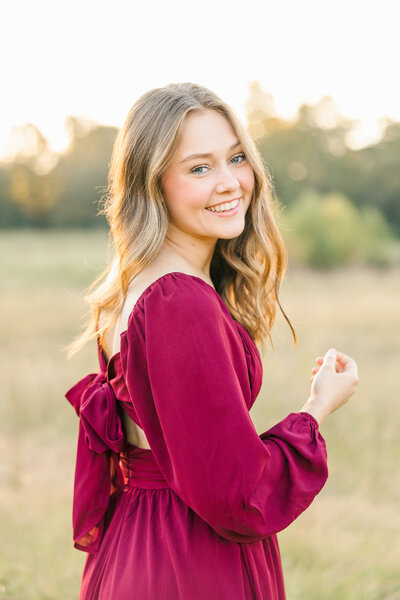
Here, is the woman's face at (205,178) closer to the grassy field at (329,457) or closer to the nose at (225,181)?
the nose at (225,181)

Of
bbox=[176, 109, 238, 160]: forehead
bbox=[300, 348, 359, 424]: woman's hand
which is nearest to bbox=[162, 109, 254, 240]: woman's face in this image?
bbox=[176, 109, 238, 160]: forehead

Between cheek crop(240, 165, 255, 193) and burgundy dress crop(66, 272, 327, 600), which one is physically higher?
cheek crop(240, 165, 255, 193)

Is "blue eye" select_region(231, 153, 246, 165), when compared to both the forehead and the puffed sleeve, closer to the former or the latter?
the forehead

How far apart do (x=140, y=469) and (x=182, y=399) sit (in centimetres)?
41

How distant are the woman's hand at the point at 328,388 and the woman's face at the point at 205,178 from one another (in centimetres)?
44

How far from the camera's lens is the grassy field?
370 cm

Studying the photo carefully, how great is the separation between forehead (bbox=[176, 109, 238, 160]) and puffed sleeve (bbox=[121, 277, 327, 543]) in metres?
0.38

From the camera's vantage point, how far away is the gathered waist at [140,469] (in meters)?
1.72

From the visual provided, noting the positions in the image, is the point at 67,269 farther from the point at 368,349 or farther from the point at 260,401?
the point at 260,401

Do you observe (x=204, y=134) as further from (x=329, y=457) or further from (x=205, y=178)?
(x=329, y=457)

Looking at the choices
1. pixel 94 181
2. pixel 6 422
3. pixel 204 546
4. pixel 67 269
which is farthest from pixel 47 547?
pixel 94 181

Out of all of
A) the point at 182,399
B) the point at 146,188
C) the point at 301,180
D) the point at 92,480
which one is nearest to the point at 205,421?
the point at 182,399

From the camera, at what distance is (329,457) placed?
6141 millimetres

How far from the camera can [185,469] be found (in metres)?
1.47
